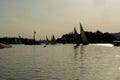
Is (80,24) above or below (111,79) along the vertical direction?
above

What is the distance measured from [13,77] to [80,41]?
497ft

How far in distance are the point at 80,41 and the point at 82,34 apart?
11.5m

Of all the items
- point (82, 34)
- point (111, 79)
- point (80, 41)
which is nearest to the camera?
point (111, 79)

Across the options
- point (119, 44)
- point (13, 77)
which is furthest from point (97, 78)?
point (119, 44)

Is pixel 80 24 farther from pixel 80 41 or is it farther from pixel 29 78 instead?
pixel 29 78

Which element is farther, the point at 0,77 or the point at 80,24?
the point at 80,24

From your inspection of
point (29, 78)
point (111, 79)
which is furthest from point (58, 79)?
point (111, 79)

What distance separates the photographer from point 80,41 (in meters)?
181

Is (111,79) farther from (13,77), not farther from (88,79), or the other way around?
(13,77)

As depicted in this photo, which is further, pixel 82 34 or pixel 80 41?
pixel 80 41

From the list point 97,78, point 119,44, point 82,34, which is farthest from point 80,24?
point 97,78

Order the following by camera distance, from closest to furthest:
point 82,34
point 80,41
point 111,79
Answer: point 111,79
point 82,34
point 80,41

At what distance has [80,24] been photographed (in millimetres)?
174500

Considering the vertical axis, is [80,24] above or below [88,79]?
above
